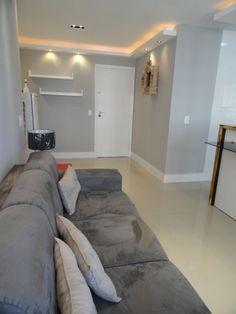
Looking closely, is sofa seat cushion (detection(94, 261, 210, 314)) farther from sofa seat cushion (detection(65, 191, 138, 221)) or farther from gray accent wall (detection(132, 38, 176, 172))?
gray accent wall (detection(132, 38, 176, 172))

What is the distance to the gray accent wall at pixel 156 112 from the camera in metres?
3.99

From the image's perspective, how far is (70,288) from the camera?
2.86 feet

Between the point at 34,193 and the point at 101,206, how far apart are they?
884 mm

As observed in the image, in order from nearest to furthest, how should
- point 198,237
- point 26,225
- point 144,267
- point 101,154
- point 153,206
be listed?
1. point 26,225
2. point 144,267
3. point 198,237
4. point 153,206
5. point 101,154

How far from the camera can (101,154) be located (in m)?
5.91

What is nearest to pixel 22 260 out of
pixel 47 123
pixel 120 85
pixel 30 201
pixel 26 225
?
pixel 26 225

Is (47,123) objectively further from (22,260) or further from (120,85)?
(22,260)

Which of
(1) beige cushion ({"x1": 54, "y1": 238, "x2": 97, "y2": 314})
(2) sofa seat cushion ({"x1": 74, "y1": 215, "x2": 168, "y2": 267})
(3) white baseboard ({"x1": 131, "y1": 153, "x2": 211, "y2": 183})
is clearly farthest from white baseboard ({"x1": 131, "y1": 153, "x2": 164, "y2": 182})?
(1) beige cushion ({"x1": 54, "y1": 238, "x2": 97, "y2": 314})

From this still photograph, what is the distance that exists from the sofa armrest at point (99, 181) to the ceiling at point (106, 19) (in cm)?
222

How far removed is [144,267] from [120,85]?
16.2 ft

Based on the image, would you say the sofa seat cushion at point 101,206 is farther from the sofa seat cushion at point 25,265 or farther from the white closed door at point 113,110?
the white closed door at point 113,110

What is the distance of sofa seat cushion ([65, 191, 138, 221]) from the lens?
1974 mm

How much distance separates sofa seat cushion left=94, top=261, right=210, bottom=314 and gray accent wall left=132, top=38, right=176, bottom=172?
3.02m

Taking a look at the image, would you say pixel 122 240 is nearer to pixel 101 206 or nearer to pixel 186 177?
pixel 101 206
